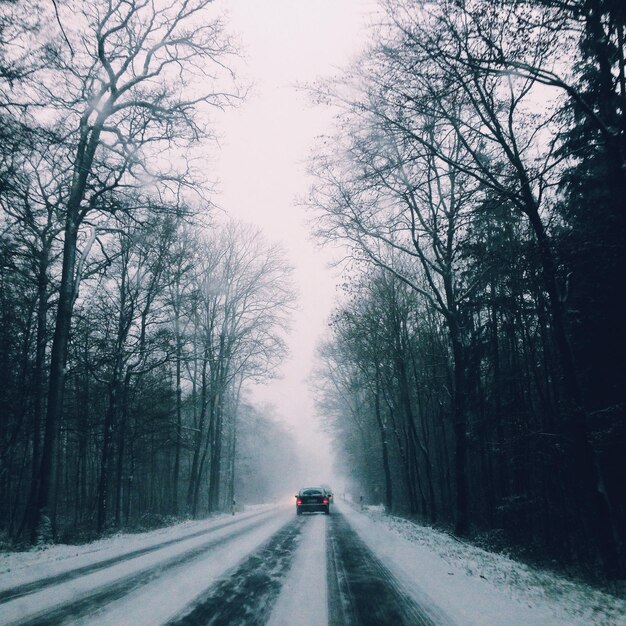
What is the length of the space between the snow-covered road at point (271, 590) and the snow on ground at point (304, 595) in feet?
0.04

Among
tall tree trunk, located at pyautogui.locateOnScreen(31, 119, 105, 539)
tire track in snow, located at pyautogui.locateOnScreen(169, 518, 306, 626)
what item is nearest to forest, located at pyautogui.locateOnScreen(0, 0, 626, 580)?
tall tree trunk, located at pyautogui.locateOnScreen(31, 119, 105, 539)

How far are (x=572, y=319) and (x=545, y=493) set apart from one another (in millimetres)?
6131

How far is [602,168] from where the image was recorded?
35.9ft

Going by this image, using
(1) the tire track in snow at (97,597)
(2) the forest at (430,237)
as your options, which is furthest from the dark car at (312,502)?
(1) the tire track in snow at (97,597)

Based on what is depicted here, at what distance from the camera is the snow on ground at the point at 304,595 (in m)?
4.43

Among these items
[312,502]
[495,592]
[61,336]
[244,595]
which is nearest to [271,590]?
[244,595]

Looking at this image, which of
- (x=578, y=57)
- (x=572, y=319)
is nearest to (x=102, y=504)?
(x=572, y=319)

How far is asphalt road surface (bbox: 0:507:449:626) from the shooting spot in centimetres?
439

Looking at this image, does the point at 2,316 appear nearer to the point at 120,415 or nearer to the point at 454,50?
the point at 120,415

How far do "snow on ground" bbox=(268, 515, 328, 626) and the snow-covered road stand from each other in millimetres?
14

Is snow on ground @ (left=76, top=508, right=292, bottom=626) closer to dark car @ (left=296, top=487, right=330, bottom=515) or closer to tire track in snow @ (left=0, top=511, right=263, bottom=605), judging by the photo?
tire track in snow @ (left=0, top=511, right=263, bottom=605)

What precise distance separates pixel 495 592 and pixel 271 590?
2.97 metres

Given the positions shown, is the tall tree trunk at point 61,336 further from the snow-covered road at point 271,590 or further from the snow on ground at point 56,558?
the snow-covered road at point 271,590

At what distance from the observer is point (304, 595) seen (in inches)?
212
